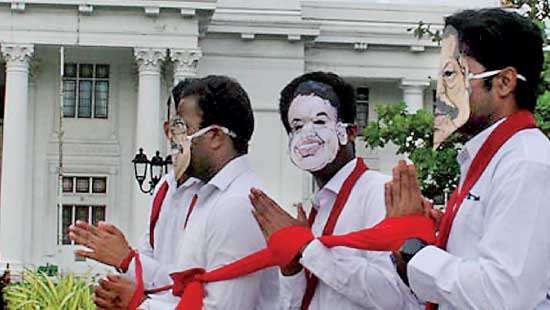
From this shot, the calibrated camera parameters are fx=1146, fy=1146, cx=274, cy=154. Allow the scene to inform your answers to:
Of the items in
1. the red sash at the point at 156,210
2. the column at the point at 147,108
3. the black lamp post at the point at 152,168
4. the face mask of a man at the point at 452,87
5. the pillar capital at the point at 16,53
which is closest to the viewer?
the face mask of a man at the point at 452,87

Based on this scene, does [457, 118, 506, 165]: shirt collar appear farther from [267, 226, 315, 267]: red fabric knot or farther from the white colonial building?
the white colonial building

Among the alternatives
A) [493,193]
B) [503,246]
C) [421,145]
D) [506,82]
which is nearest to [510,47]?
[506,82]

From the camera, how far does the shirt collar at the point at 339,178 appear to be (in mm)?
4344

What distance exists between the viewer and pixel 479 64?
3.47 meters

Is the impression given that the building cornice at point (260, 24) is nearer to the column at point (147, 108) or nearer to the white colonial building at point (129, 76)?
the white colonial building at point (129, 76)

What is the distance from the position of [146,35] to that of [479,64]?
26.2 meters

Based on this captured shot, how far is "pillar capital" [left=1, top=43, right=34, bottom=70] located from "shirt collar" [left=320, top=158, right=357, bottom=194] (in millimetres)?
25724

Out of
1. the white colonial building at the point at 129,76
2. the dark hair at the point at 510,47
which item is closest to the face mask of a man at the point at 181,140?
the dark hair at the point at 510,47

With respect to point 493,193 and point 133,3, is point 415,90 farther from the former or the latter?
point 493,193

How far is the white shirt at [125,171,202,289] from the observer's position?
4.86m

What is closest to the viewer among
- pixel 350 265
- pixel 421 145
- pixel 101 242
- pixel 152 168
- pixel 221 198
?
pixel 350 265

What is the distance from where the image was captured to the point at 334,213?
430cm

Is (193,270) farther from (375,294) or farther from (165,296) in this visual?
(375,294)

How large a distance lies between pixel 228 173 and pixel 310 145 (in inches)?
15.3
